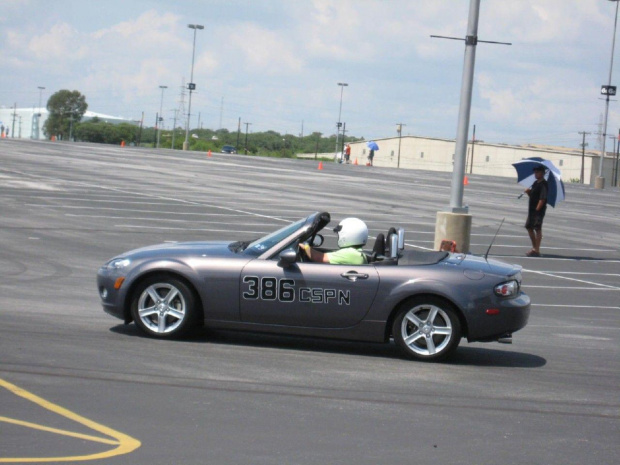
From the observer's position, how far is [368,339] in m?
8.79

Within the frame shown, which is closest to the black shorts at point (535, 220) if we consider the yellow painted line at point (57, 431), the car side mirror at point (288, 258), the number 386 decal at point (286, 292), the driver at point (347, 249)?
the driver at point (347, 249)

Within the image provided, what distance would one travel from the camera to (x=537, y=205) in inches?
768

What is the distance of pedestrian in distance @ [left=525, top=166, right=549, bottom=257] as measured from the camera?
19531 millimetres

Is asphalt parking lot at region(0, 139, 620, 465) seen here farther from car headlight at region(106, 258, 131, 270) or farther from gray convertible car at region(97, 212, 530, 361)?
car headlight at region(106, 258, 131, 270)

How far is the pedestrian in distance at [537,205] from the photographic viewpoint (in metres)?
19.5

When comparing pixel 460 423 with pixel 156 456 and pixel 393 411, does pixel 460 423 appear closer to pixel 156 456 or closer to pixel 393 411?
pixel 393 411

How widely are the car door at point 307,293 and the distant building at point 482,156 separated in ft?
272

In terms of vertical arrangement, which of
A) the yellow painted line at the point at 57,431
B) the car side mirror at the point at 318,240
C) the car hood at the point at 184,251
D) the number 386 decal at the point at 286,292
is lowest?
the yellow painted line at the point at 57,431

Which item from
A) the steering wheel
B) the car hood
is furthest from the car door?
the car hood

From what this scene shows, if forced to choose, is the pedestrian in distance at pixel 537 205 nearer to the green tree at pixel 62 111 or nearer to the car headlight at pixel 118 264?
the car headlight at pixel 118 264

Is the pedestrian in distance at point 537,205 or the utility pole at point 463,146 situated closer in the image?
the utility pole at point 463,146

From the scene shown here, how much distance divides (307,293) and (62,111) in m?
132

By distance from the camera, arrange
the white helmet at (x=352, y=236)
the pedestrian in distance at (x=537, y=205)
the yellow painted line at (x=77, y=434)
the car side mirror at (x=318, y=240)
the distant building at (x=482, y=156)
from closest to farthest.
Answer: the yellow painted line at (x=77, y=434), the white helmet at (x=352, y=236), the car side mirror at (x=318, y=240), the pedestrian in distance at (x=537, y=205), the distant building at (x=482, y=156)

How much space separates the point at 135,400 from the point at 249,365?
162 cm
